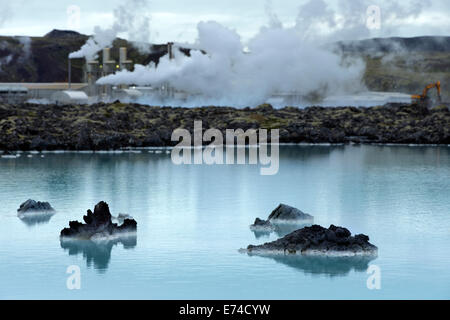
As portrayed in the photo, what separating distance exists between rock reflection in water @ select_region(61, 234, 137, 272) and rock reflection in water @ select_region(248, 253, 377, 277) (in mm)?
4405

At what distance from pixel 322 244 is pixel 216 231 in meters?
5.85

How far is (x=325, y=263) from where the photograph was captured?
2277cm

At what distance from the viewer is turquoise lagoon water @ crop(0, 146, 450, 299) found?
2064cm

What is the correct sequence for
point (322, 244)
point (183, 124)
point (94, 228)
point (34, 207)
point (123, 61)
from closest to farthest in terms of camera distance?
point (322, 244) < point (94, 228) < point (34, 207) < point (183, 124) < point (123, 61)

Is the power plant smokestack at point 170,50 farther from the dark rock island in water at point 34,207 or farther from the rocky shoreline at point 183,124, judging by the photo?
the dark rock island in water at point 34,207

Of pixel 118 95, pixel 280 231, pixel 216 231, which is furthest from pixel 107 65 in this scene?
pixel 280 231


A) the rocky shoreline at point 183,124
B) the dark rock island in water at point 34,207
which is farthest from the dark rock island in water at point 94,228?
the rocky shoreline at point 183,124

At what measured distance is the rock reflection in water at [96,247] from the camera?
2362cm

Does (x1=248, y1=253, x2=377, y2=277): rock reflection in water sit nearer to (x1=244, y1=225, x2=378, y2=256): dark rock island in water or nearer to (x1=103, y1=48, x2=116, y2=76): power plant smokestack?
(x1=244, y1=225, x2=378, y2=256): dark rock island in water

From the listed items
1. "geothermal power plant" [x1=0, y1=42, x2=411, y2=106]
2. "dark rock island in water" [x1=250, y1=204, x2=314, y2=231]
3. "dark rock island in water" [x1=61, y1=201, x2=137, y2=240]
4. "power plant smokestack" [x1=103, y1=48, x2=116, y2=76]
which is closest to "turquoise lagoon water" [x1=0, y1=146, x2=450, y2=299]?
"dark rock island in water" [x1=61, y1=201, x2=137, y2=240]

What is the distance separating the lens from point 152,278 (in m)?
21.3

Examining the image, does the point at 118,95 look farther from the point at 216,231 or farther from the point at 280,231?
the point at 280,231

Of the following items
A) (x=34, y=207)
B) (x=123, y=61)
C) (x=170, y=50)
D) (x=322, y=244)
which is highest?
(x=170, y=50)
